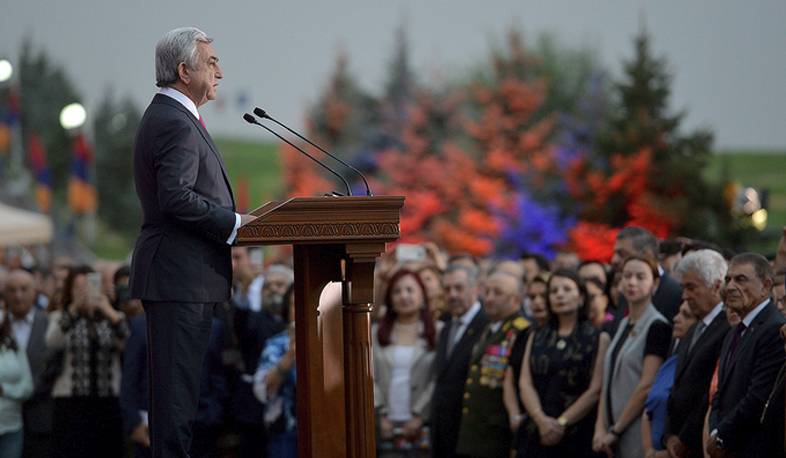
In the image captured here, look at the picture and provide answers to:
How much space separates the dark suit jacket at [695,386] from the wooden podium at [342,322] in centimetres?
166

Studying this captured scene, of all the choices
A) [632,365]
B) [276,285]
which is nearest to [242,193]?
[276,285]

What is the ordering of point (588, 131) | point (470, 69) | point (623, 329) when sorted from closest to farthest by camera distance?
point (623, 329) < point (588, 131) < point (470, 69)

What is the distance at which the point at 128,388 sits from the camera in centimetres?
488

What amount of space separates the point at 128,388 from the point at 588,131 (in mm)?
11589

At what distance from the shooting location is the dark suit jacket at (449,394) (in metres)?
4.98

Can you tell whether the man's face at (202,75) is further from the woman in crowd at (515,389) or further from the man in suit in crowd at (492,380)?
the man in suit in crowd at (492,380)

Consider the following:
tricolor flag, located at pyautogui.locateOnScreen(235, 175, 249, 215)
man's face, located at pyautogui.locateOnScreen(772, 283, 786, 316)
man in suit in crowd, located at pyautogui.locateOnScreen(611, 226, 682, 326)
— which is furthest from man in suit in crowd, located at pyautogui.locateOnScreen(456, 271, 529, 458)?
tricolor flag, located at pyautogui.locateOnScreen(235, 175, 249, 215)

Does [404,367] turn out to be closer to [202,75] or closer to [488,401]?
[488,401]

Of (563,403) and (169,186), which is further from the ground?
(169,186)

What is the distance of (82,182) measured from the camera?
72.4 feet

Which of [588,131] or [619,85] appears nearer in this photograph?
[619,85]

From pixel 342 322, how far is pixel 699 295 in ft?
6.09

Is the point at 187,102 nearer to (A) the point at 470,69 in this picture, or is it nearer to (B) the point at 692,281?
(B) the point at 692,281

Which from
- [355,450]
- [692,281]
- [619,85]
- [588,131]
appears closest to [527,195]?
[588,131]
